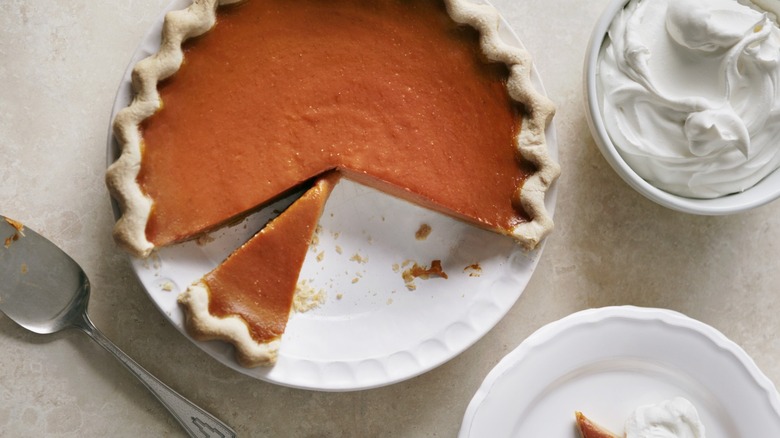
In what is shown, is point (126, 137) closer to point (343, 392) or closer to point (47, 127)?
point (47, 127)

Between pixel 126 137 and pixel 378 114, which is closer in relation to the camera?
pixel 126 137

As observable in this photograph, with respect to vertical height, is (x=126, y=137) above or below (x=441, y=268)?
above

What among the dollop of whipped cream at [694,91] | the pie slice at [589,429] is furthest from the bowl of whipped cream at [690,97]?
the pie slice at [589,429]

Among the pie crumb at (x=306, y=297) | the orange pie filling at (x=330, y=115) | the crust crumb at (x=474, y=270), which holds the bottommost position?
the pie crumb at (x=306, y=297)

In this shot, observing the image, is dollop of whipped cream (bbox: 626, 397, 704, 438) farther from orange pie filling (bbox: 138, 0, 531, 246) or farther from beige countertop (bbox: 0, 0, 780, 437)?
orange pie filling (bbox: 138, 0, 531, 246)

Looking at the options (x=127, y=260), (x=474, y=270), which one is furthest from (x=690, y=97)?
(x=127, y=260)

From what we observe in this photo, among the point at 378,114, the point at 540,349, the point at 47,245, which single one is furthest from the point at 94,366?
the point at 540,349

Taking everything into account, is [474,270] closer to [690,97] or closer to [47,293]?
[690,97]

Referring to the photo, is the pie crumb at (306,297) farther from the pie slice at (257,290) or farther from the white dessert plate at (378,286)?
the pie slice at (257,290)
